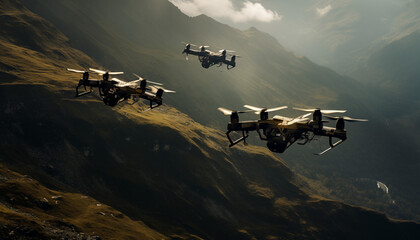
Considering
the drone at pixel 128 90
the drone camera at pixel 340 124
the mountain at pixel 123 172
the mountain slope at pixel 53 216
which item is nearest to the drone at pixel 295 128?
the drone camera at pixel 340 124

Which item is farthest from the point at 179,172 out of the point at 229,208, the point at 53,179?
the point at 53,179

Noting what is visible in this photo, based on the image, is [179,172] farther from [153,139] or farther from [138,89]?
[138,89]

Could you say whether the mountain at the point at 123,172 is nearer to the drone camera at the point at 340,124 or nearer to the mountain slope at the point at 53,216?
the mountain slope at the point at 53,216

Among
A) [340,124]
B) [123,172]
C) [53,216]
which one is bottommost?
[53,216]

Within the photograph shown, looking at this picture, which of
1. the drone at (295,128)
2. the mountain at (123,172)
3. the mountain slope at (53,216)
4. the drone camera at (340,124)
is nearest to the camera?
the drone camera at (340,124)

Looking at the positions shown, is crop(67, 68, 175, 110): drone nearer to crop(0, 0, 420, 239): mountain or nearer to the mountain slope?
the mountain slope

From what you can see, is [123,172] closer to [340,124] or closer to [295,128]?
[295,128]

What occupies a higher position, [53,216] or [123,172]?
[123,172]

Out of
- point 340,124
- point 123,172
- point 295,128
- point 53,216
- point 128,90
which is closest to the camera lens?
point 340,124

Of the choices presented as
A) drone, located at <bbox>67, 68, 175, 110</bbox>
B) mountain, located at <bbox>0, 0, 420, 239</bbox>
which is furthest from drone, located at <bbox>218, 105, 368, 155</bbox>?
mountain, located at <bbox>0, 0, 420, 239</bbox>

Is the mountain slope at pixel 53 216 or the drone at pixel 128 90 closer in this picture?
the drone at pixel 128 90

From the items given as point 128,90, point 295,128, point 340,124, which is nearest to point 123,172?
point 128,90
